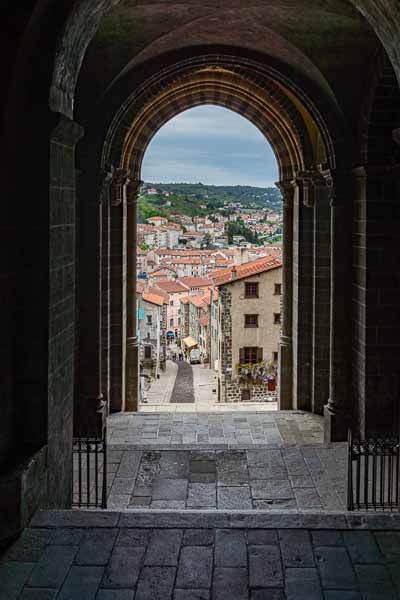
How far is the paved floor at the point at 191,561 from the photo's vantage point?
4367 millimetres

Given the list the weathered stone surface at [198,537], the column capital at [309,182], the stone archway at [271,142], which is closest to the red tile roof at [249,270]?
the stone archway at [271,142]

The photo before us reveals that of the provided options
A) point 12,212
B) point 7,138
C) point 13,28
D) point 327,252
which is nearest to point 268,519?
point 12,212

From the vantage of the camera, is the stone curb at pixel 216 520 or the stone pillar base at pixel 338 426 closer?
the stone curb at pixel 216 520

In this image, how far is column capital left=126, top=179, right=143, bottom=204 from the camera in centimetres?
1362

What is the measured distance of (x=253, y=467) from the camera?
938 cm

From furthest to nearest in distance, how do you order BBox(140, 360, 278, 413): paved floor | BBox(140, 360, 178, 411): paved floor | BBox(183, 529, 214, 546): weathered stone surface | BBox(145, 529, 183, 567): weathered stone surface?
BBox(140, 360, 278, 413): paved floor < BBox(140, 360, 178, 411): paved floor < BBox(183, 529, 214, 546): weathered stone surface < BBox(145, 529, 183, 567): weathered stone surface

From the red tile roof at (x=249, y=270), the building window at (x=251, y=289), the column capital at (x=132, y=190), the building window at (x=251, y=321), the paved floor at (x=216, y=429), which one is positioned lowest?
the paved floor at (x=216, y=429)

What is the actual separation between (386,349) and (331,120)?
383 centimetres

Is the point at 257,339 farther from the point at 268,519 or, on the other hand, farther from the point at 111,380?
the point at 268,519

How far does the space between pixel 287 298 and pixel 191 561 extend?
961cm

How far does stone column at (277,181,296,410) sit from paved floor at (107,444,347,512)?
361 centimetres

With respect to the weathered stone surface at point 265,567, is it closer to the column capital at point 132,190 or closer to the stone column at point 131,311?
the stone column at point 131,311

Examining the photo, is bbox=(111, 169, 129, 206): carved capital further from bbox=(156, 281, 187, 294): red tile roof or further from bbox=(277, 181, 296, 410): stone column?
bbox=(156, 281, 187, 294): red tile roof

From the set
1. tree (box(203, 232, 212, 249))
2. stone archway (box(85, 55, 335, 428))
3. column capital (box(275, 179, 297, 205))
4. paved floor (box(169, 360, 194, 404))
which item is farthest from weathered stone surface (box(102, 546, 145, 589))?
tree (box(203, 232, 212, 249))
